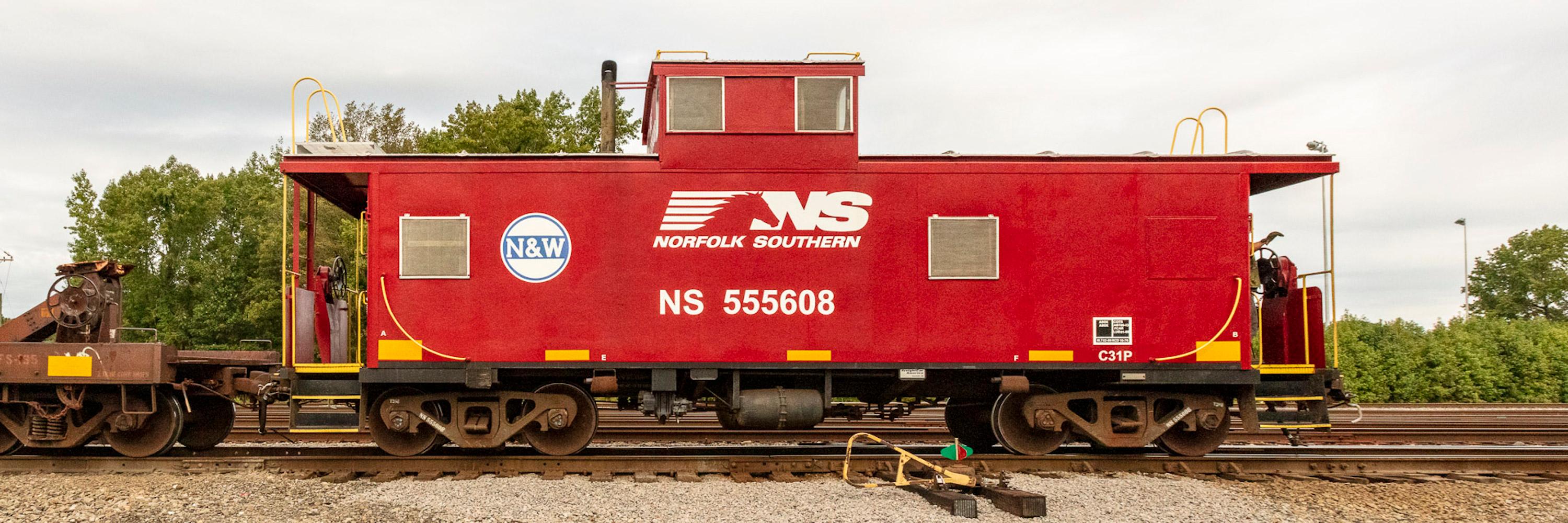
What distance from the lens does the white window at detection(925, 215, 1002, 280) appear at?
8789 mm

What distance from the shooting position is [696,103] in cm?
891

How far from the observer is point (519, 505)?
277 inches

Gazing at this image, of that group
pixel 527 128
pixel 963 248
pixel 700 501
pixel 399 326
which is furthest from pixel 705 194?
pixel 527 128

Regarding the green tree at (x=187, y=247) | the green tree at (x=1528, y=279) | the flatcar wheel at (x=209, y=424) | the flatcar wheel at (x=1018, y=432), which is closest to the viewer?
the flatcar wheel at (x=1018, y=432)

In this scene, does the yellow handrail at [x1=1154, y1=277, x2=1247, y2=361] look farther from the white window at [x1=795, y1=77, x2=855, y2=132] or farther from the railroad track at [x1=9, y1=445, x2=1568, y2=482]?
the white window at [x1=795, y1=77, x2=855, y2=132]

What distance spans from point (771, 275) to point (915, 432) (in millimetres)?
4223

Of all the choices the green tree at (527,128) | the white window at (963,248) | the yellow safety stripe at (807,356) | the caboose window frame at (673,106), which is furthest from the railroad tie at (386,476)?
the green tree at (527,128)

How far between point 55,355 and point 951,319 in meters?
8.47

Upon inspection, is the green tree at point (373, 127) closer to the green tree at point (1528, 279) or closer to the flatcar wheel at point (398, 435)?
the flatcar wheel at point (398, 435)

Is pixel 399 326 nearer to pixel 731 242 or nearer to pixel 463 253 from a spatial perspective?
pixel 463 253

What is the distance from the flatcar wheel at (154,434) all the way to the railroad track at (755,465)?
17 centimetres

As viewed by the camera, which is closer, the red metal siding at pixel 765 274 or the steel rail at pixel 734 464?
the steel rail at pixel 734 464

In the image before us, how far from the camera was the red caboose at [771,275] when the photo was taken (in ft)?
28.5

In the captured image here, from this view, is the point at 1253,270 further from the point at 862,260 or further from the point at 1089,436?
the point at 862,260
